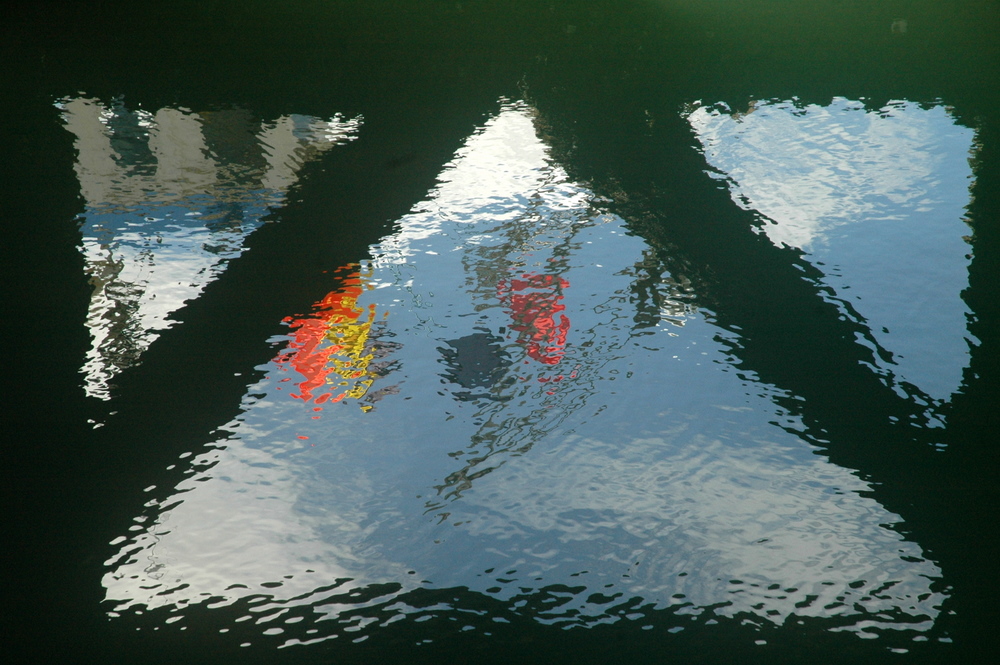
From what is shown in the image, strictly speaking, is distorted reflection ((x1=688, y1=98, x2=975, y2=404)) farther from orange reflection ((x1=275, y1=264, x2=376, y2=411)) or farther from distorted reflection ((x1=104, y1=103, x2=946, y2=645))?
orange reflection ((x1=275, y1=264, x2=376, y2=411))

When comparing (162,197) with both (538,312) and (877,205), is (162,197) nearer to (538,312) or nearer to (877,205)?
(538,312)

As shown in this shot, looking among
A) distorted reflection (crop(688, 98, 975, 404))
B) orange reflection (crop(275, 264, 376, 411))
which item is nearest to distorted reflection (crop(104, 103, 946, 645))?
orange reflection (crop(275, 264, 376, 411))

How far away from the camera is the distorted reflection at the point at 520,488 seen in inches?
18.5

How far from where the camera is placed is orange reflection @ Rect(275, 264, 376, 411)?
0.59 m

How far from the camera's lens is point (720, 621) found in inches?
18.1

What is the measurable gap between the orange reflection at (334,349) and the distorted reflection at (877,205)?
1.56ft

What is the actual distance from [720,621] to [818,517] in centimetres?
13

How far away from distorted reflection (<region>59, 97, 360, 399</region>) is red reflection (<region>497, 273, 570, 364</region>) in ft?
1.06

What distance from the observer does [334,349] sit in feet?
2.04

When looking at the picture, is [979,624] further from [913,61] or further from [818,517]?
[913,61]

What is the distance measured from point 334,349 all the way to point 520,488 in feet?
0.77

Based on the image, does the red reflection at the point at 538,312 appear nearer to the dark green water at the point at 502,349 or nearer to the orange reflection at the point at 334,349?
the dark green water at the point at 502,349

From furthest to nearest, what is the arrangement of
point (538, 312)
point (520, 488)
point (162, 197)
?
point (162, 197), point (538, 312), point (520, 488)

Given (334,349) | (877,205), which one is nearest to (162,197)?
(334,349)
